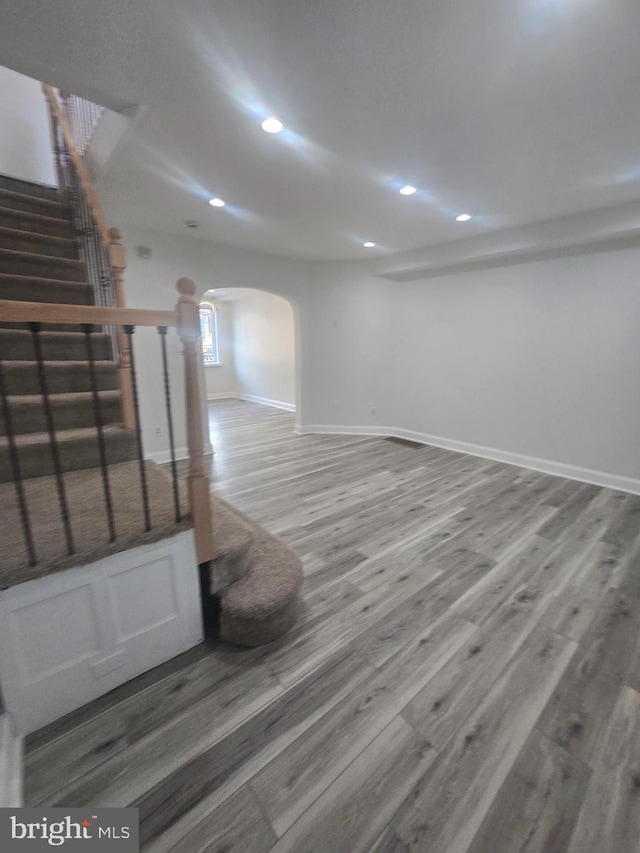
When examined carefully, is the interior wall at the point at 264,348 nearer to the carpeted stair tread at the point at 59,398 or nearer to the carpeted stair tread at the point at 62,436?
the carpeted stair tread at the point at 59,398

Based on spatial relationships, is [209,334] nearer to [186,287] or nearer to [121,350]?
[121,350]

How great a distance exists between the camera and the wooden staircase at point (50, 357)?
206 cm

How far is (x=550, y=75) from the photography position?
5.05 feet

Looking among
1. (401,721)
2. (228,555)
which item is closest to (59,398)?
(228,555)

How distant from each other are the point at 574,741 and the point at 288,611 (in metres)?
1.21

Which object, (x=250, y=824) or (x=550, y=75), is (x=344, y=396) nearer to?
(x=550, y=75)

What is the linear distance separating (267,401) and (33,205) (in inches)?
205

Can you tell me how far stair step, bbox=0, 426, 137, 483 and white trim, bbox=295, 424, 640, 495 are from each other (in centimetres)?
343

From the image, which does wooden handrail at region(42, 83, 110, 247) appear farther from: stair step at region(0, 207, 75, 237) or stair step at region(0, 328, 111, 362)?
stair step at region(0, 328, 111, 362)

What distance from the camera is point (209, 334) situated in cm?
862

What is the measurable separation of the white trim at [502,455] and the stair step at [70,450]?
11.3 ft

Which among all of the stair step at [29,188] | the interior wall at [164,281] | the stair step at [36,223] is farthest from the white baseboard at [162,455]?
the stair step at [29,188]

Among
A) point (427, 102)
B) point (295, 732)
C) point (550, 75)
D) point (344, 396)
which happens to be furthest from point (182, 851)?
point (344, 396)

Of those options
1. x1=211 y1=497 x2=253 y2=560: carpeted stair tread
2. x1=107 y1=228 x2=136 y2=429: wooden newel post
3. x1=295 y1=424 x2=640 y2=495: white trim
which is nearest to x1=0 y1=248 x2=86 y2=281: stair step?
x1=107 y1=228 x2=136 y2=429: wooden newel post
